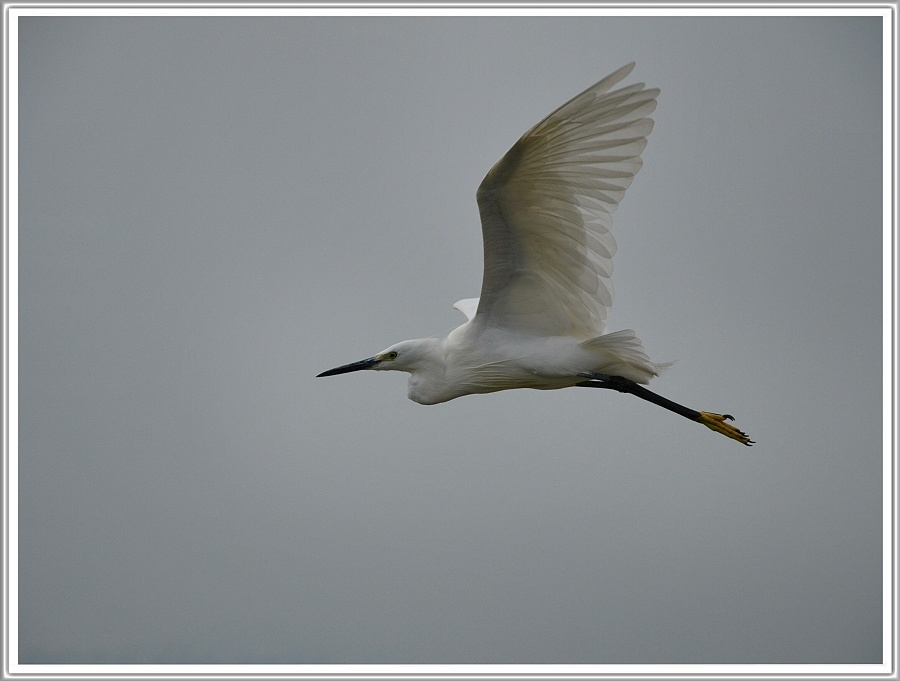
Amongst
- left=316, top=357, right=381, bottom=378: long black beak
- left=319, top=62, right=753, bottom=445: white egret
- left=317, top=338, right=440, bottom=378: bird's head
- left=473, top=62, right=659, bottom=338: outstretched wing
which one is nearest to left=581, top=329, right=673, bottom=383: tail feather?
left=319, top=62, right=753, bottom=445: white egret

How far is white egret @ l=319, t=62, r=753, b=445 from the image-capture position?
5.30 metres

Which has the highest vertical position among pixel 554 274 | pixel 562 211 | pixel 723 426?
pixel 562 211

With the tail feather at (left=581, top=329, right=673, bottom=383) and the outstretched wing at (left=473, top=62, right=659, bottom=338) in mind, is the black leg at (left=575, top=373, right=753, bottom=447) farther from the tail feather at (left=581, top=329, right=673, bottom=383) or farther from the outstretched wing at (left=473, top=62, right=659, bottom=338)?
the outstretched wing at (left=473, top=62, right=659, bottom=338)

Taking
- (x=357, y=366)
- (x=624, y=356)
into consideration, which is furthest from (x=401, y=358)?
(x=624, y=356)

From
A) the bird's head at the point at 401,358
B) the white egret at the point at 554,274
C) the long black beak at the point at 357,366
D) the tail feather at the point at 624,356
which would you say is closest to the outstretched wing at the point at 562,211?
the white egret at the point at 554,274

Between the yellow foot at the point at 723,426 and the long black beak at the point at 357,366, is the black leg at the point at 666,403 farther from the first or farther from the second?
the long black beak at the point at 357,366

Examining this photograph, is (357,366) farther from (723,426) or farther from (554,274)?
(723,426)

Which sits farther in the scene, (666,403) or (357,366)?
(357,366)

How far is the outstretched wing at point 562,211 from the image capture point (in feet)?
17.2

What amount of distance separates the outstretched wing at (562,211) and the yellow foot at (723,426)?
108 centimetres

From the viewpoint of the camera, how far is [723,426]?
679 centimetres

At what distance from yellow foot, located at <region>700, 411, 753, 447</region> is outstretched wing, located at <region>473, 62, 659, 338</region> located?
1.08 metres

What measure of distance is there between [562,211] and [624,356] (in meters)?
1.04

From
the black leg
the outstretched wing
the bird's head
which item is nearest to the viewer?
the outstretched wing
